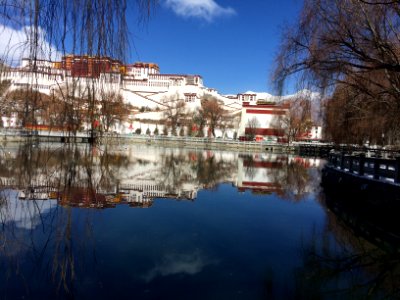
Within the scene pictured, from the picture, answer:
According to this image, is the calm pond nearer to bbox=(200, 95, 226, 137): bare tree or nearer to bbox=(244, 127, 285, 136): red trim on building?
bbox=(244, 127, 285, 136): red trim on building

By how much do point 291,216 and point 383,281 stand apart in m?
3.43

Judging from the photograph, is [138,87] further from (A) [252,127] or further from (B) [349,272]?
(B) [349,272]

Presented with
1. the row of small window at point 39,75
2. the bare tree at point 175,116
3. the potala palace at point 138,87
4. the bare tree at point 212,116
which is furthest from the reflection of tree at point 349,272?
the bare tree at point 175,116

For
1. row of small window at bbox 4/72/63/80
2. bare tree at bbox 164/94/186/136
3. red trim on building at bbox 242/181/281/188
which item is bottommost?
red trim on building at bbox 242/181/281/188

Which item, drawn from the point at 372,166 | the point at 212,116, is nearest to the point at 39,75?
the point at 372,166

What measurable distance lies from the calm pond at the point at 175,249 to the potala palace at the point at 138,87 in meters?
0.65

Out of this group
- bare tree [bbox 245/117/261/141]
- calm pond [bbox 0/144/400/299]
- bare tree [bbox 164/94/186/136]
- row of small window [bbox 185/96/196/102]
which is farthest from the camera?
row of small window [bbox 185/96/196/102]

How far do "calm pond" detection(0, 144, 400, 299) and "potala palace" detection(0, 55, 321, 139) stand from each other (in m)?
0.65

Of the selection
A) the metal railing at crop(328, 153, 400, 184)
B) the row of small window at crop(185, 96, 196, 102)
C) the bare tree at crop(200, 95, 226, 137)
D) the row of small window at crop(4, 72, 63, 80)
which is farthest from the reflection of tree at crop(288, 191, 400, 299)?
the row of small window at crop(185, 96, 196, 102)

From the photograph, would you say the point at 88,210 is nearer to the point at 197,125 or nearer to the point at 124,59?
the point at 124,59

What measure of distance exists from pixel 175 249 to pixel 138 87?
84.7 meters

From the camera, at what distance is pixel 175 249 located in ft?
16.4

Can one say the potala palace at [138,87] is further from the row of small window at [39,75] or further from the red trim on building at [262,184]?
the red trim on building at [262,184]

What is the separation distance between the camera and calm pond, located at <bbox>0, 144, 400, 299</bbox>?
3746mm
